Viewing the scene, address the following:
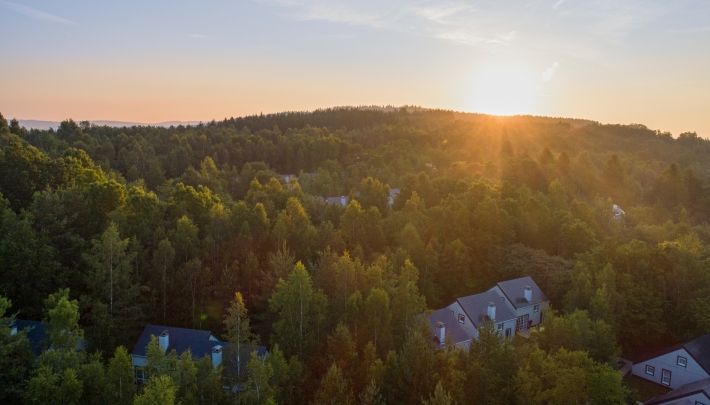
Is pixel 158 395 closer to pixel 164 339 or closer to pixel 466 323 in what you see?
pixel 164 339

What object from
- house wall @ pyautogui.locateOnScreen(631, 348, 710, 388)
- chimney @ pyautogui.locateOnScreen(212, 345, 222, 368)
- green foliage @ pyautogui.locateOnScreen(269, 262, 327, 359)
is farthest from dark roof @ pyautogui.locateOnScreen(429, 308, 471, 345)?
chimney @ pyautogui.locateOnScreen(212, 345, 222, 368)

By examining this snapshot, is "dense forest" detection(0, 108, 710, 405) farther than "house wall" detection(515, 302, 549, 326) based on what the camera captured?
No

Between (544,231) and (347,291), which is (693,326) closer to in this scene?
(544,231)

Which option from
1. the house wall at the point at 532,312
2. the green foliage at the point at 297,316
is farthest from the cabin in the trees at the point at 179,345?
the house wall at the point at 532,312

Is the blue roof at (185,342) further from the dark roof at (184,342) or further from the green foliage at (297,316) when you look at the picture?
the green foliage at (297,316)

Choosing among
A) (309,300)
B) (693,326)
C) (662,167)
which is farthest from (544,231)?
(662,167)

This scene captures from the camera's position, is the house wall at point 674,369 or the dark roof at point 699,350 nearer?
the dark roof at point 699,350

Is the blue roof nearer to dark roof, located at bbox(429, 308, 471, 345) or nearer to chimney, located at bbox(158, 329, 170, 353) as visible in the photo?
chimney, located at bbox(158, 329, 170, 353)
